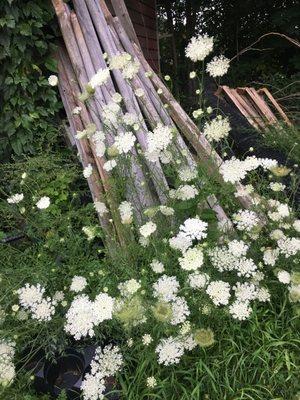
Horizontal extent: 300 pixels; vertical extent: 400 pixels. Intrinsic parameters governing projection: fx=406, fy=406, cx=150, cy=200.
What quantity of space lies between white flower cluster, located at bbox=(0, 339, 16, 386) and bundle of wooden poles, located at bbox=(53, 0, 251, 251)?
902 mm

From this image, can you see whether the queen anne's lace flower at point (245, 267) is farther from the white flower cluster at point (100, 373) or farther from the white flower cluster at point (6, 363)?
the white flower cluster at point (6, 363)

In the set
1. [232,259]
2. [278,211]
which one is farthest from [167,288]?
[278,211]

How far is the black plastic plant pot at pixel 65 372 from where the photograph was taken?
2055 mm

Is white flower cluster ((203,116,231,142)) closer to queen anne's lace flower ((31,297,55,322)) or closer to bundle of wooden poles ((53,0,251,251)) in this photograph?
bundle of wooden poles ((53,0,251,251))

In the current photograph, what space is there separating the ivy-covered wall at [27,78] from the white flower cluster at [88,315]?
1619 millimetres

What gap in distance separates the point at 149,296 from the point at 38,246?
0.93 meters

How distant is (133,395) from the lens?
191 cm

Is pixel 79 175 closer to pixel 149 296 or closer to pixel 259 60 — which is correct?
pixel 149 296

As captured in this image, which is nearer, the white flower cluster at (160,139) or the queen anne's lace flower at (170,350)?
the queen anne's lace flower at (170,350)

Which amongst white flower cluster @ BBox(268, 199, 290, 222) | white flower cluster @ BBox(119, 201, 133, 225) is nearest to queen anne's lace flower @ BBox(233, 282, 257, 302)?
white flower cluster @ BBox(268, 199, 290, 222)

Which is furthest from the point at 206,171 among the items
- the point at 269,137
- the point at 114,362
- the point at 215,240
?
the point at 269,137

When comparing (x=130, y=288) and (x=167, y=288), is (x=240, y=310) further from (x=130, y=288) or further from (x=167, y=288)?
(x=130, y=288)

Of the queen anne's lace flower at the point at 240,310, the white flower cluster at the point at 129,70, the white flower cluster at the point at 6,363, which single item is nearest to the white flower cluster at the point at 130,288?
the queen anne's lace flower at the point at 240,310

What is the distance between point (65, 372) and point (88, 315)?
2.07 feet
